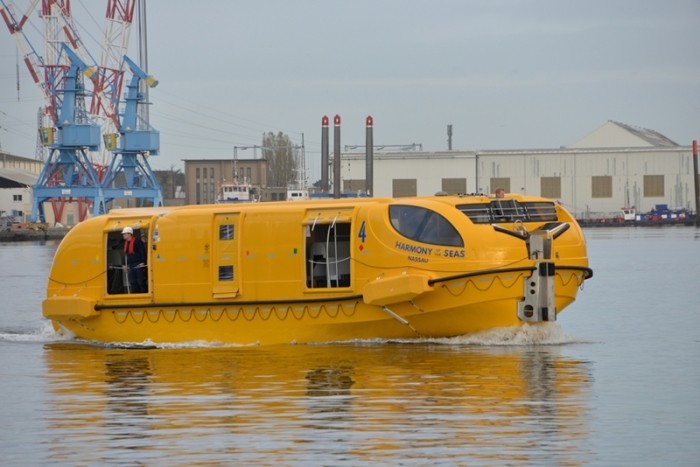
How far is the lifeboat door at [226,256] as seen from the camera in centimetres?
2264

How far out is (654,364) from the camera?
68.1ft

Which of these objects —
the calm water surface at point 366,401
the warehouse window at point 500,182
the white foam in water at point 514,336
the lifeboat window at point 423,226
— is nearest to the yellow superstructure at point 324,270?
the lifeboat window at point 423,226

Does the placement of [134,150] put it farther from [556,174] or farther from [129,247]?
[129,247]

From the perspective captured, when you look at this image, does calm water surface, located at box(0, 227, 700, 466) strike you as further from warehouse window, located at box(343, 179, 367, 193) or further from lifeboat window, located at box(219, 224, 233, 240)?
warehouse window, located at box(343, 179, 367, 193)

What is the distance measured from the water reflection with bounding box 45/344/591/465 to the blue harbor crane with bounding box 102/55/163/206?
8682 centimetres

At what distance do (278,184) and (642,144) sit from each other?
49.1 metres

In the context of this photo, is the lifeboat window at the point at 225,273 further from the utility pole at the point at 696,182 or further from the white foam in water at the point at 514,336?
the utility pole at the point at 696,182

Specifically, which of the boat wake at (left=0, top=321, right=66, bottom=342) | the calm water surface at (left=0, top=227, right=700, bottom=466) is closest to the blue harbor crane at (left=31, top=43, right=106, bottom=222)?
the boat wake at (left=0, top=321, right=66, bottom=342)

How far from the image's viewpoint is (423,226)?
70.0ft

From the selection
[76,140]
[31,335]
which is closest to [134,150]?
[76,140]

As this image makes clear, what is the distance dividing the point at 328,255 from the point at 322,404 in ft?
19.5

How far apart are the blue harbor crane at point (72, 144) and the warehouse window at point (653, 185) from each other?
44228 mm

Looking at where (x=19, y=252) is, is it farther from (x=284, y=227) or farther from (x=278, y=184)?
(x=278, y=184)

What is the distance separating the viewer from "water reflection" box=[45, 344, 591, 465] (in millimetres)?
13523
